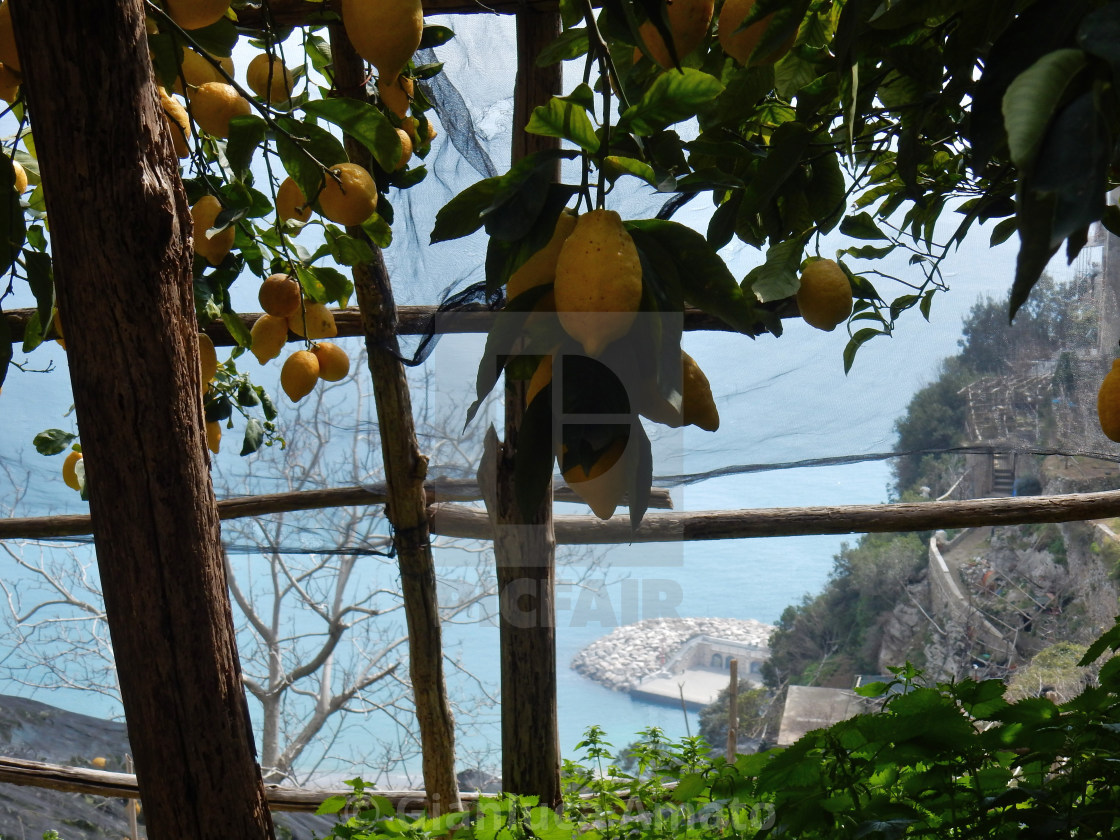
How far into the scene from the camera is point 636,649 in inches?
95.0

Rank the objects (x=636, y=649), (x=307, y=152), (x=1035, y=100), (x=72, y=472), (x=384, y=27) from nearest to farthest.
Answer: (x=1035, y=100) → (x=384, y=27) → (x=307, y=152) → (x=72, y=472) → (x=636, y=649)

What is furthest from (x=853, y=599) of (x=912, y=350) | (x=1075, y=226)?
(x=1075, y=226)

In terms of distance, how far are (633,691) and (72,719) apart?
211 cm

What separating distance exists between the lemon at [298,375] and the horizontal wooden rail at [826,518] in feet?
1.64

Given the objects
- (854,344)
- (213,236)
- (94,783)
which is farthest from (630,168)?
(94,783)

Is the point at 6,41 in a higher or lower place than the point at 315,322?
higher

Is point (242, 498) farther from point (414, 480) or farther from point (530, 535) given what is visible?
point (530, 535)

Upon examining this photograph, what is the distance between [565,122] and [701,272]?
0.08 m

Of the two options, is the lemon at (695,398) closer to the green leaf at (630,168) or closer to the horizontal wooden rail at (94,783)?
the green leaf at (630,168)

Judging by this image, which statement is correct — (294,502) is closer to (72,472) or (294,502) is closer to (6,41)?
(72,472)

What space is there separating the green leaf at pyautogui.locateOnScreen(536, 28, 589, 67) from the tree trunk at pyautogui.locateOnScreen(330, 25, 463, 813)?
0.67 m

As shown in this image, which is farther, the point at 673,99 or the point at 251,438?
the point at 251,438

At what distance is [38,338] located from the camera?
718 mm

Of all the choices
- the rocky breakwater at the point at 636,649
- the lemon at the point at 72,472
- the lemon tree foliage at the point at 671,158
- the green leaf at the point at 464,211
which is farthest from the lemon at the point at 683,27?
the rocky breakwater at the point at 636,649
